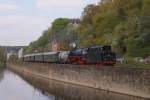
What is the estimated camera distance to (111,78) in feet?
117

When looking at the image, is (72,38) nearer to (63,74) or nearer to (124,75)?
(63,74)

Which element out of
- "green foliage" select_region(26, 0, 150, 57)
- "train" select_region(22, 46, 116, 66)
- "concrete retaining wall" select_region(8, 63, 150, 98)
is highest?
"green foliage" select_region(26, 0, 150, 57)

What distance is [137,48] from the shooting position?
160 ft

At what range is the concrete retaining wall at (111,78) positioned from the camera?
30.0 m

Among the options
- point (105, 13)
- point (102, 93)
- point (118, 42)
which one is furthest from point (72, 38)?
point (102, 93)

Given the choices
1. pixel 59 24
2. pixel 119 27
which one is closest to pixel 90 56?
pixel 119 27

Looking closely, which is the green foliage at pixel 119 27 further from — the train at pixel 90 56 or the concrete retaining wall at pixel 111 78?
the concrete retaining wall at pixel 111 78

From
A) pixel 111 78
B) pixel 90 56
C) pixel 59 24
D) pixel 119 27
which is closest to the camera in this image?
pixel 111 78

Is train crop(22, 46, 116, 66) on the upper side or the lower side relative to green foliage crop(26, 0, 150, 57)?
lower

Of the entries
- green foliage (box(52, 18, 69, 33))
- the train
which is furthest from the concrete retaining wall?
green foliage (box(52, 18, 69, 33))

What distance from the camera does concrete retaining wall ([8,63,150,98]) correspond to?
30033mm

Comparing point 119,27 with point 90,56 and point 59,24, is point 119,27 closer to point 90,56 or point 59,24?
point 90,56

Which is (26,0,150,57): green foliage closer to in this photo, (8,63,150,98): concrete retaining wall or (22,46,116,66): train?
(22,46,116,66): train

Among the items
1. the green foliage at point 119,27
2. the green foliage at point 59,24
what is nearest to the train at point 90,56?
the green foliage at point 119,27
